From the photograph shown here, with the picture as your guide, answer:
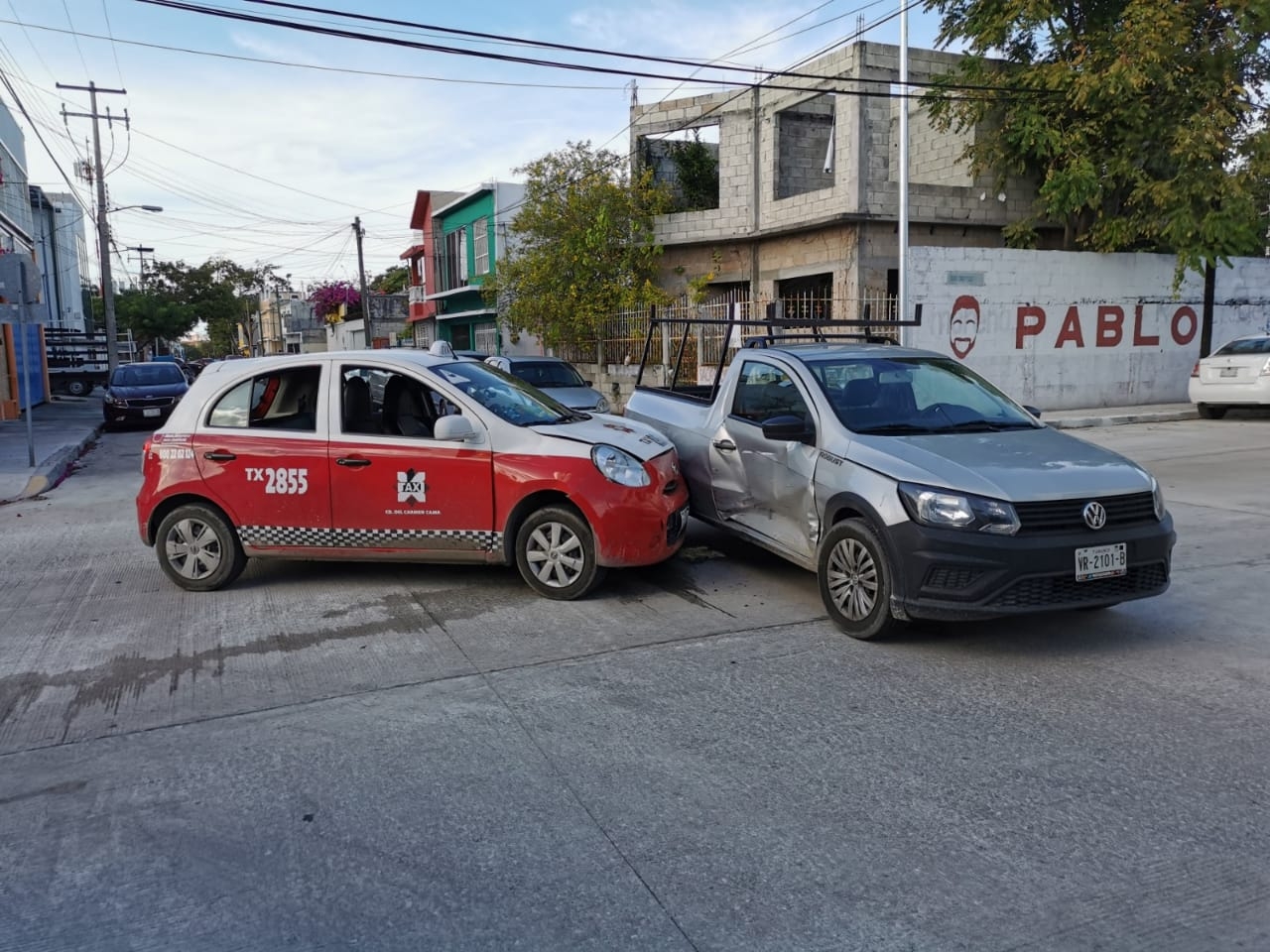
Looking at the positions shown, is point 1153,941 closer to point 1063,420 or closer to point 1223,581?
point 1223,581

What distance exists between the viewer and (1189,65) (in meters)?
17.8

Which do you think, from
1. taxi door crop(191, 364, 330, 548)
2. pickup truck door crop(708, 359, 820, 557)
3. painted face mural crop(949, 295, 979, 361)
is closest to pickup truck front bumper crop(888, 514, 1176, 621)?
pickup truck door crop(708, 359, 820, 557)

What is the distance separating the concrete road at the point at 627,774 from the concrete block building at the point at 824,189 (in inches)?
591

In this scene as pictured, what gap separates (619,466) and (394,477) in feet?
5.02

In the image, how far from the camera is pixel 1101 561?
512 centimetres

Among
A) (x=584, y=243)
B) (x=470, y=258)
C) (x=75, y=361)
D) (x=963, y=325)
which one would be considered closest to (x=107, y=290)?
(x=75, y=361)

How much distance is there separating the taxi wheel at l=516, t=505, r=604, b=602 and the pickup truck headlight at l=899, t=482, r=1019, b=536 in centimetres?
217

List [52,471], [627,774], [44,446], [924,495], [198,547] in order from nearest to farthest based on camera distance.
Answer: [627,774] → [924,495] → [198,547] → [52,471] → [44,446]

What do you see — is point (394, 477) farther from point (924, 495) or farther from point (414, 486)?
point (924, 495)

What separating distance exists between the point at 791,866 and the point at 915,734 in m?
1.26

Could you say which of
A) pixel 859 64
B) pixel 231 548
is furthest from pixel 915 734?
pixel 859 64

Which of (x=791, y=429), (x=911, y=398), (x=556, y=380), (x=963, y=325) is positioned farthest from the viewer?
(x=963, y=325)

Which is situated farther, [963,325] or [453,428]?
[963,325]

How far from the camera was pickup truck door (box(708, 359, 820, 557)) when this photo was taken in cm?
625
